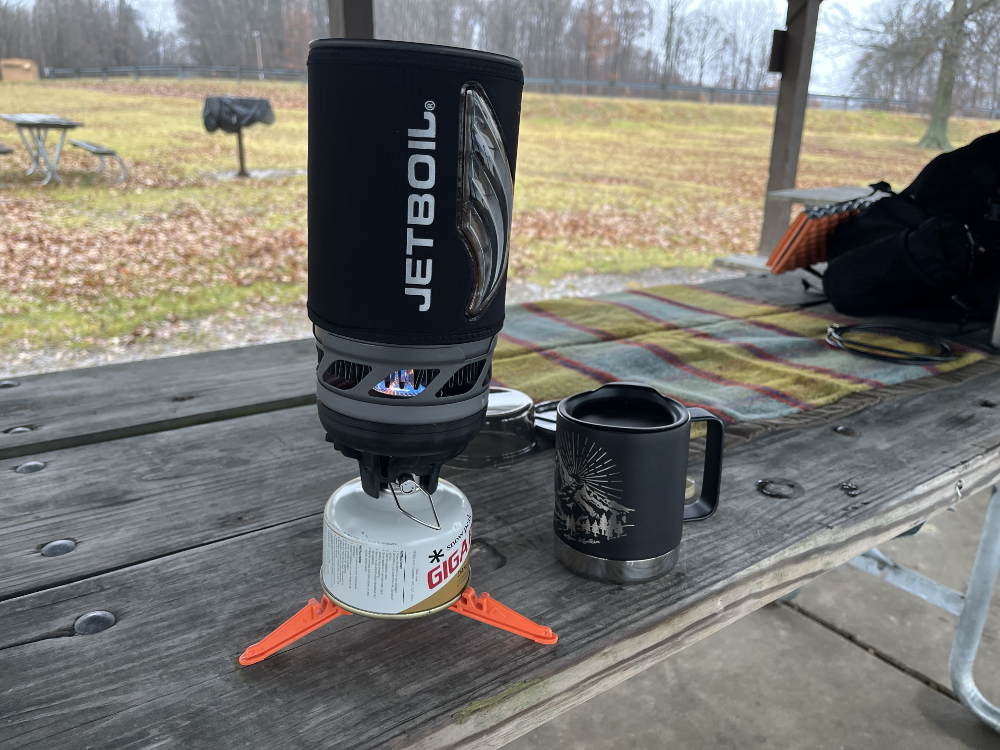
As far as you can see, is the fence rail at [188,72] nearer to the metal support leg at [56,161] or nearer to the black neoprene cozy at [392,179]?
the metal support leg at [56,161]

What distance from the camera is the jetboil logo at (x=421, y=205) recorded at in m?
0.39

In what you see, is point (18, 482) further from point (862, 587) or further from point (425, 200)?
point (862, 587)

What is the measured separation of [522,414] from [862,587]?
1325 mm

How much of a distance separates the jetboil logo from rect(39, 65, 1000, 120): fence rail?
3381mm

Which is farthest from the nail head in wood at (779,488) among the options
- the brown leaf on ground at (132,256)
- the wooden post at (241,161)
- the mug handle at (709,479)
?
the wooden post at (241,161)

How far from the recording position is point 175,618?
1.70 ft

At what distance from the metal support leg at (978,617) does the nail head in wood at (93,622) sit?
3.73 ft

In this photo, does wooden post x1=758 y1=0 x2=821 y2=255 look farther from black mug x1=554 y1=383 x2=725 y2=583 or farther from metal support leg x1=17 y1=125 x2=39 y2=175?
metal support leg x1=17 y1=125 x2=39 y2=175

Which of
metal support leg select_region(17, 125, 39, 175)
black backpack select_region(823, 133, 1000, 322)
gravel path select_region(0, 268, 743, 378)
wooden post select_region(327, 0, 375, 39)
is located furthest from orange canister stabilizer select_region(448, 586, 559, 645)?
metal support leg select_region(17, 125, 39, 175)

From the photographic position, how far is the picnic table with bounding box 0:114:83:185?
4555 mm

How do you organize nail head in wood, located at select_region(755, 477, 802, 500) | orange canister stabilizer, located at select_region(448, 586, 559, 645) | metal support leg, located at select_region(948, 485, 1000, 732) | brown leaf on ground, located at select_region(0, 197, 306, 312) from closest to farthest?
orange canister stabilizer, located at select_region(448, 586, 559, 645) → nail head in wood, located at select_region(755, 477, 802, 500) → metal support leg, located at select_region(948, 485, 1000, 732) → brown leaf on ground, located at select_region(0, 197, 306, 312)

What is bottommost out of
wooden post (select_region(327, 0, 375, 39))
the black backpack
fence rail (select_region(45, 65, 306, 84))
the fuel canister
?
the fuel canister

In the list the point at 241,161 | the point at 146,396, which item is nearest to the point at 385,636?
the point at 146,396

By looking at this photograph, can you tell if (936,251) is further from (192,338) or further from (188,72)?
(188,72)
